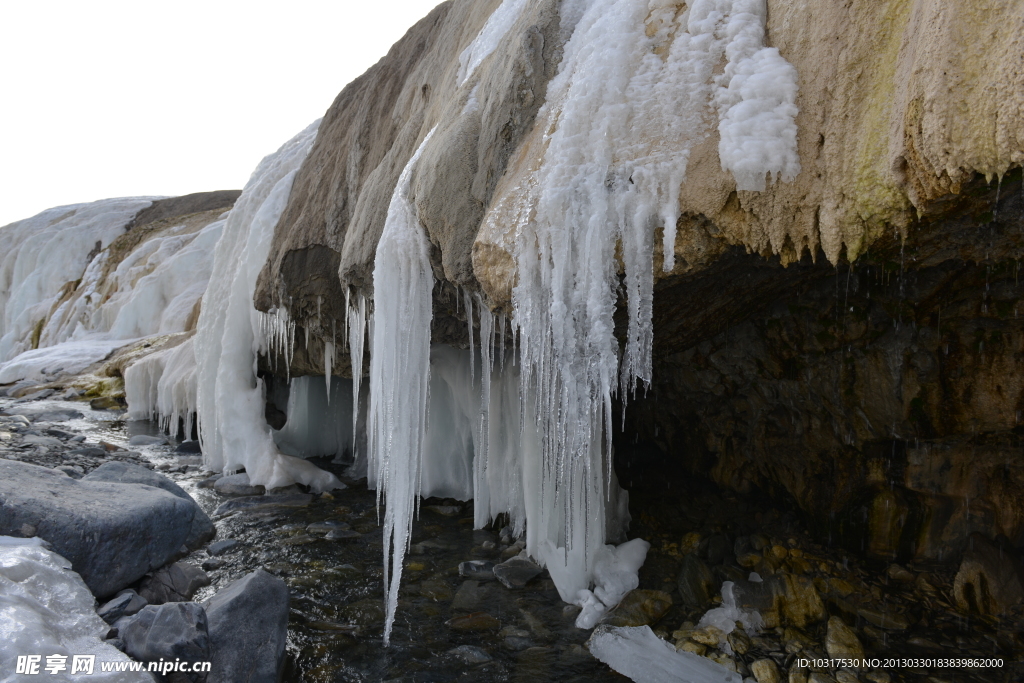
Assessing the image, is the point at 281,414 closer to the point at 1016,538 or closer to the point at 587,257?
the point at 587,257

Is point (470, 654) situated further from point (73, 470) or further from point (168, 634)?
point (73, 470)

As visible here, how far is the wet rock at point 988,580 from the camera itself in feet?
12.5

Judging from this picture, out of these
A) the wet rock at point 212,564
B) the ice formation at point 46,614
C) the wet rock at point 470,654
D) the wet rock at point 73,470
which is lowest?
the wet rock at point 470,654

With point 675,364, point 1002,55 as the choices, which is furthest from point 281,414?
point 1002,55

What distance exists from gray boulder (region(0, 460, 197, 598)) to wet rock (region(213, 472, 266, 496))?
2.16 m

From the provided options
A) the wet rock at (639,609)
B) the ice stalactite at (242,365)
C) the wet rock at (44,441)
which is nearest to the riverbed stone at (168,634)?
the wet rock at (639,609)

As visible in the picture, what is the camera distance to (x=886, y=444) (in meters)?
4.60

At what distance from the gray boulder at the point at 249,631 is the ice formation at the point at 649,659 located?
196cm

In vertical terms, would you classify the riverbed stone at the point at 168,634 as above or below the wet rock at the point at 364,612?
above

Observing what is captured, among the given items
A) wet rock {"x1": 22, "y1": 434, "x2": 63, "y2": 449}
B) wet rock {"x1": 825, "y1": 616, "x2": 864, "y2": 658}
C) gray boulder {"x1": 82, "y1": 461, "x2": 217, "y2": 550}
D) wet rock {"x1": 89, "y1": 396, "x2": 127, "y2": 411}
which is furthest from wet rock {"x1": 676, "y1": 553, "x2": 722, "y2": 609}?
wet rock {"x1": 89, "y1": 396, "x2": 127, "y2": 411}

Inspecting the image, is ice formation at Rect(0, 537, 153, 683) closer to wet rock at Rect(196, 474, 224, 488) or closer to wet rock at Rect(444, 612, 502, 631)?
wet rock at Rect(444, 612, 502, 631)

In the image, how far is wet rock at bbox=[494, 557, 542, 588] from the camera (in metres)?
4.59

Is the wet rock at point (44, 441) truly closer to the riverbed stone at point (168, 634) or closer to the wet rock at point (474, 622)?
the riverbed stone at point (168, 634)

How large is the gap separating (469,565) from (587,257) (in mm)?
3143
